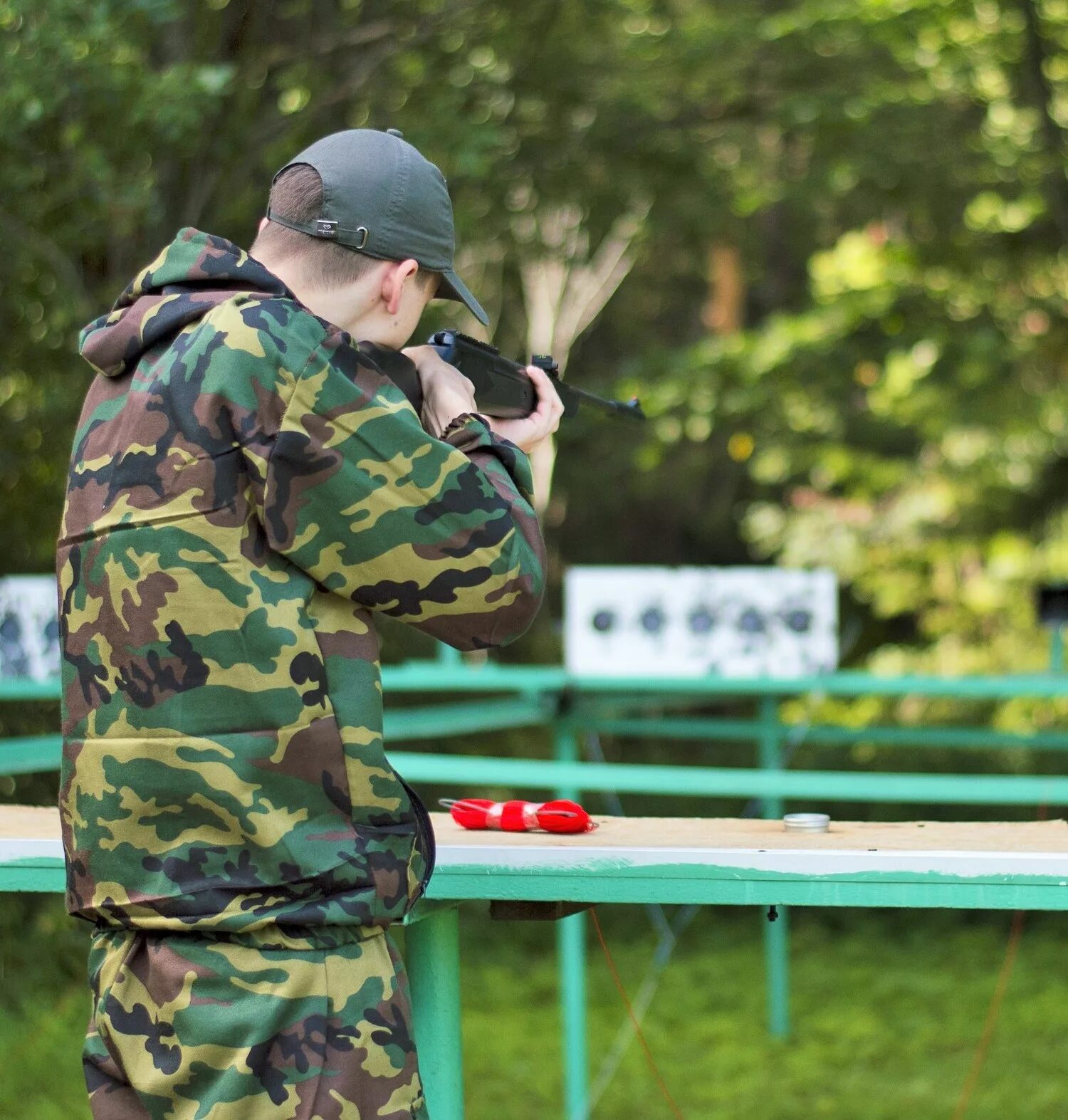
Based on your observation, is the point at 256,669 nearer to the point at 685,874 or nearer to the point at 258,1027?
the point at 258,1027

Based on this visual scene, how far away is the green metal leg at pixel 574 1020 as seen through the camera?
470 centimetres

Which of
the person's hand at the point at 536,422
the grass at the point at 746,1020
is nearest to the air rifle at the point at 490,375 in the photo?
the person's hand at the point at 536,422

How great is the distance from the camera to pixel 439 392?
1959mm

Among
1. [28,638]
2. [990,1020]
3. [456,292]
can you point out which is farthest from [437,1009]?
[990,1020]

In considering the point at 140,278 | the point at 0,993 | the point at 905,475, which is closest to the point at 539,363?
the point at 140,278

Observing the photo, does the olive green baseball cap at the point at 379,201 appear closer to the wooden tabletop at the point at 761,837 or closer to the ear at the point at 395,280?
the ear at the point at 395,280


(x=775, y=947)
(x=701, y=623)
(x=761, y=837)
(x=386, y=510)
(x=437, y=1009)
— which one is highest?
(x=386, y=510)

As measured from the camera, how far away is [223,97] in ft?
20.8

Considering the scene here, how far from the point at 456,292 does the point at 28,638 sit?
14.0 ft

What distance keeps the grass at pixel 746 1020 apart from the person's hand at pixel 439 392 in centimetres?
378

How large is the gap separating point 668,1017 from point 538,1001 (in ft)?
2.11

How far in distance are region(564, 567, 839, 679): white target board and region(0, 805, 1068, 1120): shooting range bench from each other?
12.6 feet

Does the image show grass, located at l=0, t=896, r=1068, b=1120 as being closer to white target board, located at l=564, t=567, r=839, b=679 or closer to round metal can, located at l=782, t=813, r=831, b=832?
white target board, located at l=564, t=567, r=839, b=679

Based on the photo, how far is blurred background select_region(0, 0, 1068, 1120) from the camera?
5.84 meters
